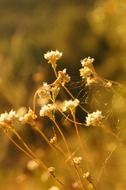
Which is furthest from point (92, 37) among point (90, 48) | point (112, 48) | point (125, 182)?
point (125, 182)

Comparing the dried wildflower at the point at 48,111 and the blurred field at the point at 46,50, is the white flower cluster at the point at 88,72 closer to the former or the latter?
the dried wildflower at the point at 48,111

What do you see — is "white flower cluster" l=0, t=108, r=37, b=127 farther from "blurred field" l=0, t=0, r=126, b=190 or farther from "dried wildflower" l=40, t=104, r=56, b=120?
"blurred field" l=0, t=0, r=126, b=190

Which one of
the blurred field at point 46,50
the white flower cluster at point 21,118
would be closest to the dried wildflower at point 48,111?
the white flower cluster at point 21,118

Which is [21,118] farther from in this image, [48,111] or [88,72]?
[88,72]

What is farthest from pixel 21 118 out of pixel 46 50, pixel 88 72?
pixel 46 50

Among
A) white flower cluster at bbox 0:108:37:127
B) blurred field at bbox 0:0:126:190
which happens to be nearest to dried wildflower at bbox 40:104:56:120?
white flower cluster at bbox 0:108:37:127

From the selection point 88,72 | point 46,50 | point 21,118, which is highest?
point 46,50

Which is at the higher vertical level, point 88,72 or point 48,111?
point 88,72

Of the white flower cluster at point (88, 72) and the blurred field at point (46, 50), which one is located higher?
the blurred field at point (46, 50)
